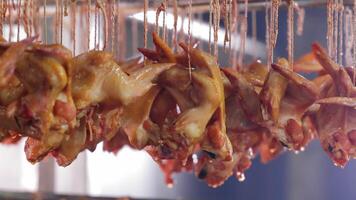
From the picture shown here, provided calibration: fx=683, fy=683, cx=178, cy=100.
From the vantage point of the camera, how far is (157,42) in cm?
165

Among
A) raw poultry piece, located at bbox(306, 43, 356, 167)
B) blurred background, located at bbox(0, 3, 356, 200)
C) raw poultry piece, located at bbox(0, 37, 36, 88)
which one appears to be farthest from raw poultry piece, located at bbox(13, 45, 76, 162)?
blurred background, located at bbox(0, 3, 356, 200)

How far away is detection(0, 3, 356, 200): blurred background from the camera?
13.0 ft

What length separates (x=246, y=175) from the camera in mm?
4246

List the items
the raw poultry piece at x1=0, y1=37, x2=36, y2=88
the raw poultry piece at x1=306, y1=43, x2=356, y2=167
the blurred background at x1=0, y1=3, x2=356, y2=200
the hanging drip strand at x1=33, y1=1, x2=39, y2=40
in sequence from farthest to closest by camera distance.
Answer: the blurred background at x1=0, y1=3, x2=356, y2=200, the hanging drip strand at x1=33, y1=1, x2=39, y2=40, the raw poultry piece at x1=306, y1=43, x2=356, y2=167, the raw poultry piece at x1=0, y1=37, x2=36, y2=88

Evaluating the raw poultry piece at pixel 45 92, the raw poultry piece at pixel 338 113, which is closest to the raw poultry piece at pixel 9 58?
the raw poultry piece at pixel 45 92

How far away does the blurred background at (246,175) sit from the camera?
3.96 meters

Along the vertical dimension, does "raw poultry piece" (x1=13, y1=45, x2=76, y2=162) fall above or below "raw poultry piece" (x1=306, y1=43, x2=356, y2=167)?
above

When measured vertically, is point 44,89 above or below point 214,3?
below

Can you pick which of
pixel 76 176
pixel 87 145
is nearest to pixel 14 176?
pixel 76 176

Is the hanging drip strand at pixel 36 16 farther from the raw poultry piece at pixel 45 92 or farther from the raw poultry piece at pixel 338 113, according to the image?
the raw poultry piece at pixel 338 113

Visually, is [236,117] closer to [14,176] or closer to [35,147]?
[35,147]

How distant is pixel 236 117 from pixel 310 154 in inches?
91.8

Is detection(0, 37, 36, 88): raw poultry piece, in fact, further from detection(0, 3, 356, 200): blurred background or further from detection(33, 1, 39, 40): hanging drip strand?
detection(0, 3, 356, 200): blurred background

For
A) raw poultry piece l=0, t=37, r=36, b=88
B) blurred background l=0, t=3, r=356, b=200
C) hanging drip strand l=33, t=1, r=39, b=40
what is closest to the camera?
raw poultry piece l=0, t=37, r=36, b=88
